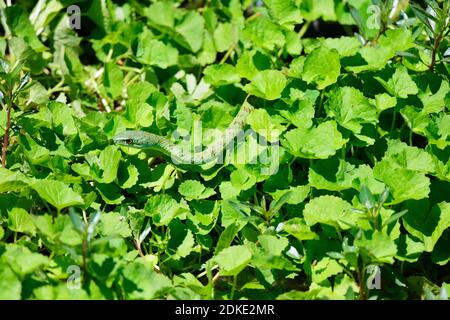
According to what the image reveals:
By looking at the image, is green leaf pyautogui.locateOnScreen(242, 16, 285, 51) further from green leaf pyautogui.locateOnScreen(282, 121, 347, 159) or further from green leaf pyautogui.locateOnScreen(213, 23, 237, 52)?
green leaf pyautogui.locateOnScreen(282, 121, 347, 159)

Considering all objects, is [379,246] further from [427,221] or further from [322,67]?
[322,67]

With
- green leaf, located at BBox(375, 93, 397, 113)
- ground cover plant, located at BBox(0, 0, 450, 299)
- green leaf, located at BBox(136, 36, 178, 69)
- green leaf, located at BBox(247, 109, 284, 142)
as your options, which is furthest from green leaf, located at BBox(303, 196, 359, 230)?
green leaf, located at BBox(136, 36, 178, 69)

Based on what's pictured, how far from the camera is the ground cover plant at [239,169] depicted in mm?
1639

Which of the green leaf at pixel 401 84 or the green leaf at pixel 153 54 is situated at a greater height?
A: the green leaf at pixel 153 54

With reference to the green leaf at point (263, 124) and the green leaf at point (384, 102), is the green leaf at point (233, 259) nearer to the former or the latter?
the green leaf at point (263, 124)

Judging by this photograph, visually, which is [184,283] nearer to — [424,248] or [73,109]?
[424,248]

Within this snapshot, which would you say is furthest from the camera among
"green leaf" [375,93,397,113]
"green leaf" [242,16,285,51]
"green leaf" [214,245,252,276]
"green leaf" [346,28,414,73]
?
"green leaf" [242,16,285,51]

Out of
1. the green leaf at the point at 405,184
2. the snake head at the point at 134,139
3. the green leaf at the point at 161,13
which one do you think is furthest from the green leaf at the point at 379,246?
the green leaf at the point at 161,13

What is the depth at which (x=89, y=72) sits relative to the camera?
2512 millimetres

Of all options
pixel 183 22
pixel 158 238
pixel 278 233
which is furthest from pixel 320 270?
pixel 183 22

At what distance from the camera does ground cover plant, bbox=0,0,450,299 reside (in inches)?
64.5

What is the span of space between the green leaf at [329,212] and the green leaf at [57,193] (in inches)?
22.2

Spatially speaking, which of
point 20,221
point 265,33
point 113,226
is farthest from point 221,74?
point 20,221

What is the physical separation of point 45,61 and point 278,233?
1.11 metres
